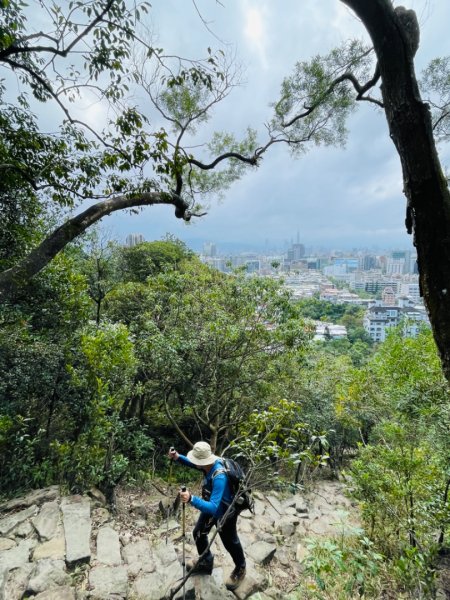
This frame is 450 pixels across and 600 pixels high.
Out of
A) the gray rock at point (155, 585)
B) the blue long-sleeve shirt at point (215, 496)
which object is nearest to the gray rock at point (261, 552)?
the gray rock at point (155, 585)

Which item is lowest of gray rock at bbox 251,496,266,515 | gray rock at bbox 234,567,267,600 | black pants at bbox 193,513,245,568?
gray rock at bbox 251,496,266,515

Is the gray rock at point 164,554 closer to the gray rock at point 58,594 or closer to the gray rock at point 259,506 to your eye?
the gray rock at point 58,594

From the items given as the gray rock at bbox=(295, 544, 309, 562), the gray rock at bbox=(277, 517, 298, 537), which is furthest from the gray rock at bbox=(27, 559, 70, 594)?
the gray rock at bbox=(277, 517, 298, 537)

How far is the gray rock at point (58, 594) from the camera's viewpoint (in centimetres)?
260

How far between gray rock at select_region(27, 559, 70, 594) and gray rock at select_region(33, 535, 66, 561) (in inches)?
3.4

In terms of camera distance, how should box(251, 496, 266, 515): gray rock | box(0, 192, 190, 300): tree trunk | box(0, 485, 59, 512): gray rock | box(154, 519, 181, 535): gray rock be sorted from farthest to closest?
box(251, 496, 266, 515): gray rock < box(154, 519, 181, 535): gray rock < box(0, 485, 59, 512): gray rock < box(0, 192, 190, 300): tree trunk

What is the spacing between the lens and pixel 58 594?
2.65m

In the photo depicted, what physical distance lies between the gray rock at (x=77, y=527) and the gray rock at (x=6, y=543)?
1.59ft

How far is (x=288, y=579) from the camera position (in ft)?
12.2

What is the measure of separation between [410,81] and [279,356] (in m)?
6.43

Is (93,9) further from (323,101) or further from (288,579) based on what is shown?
(288,579)

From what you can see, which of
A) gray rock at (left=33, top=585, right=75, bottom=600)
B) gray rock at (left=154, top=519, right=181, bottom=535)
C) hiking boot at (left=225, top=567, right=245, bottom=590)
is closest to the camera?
gray rock at (left=33, top=585, right=75, bottom=600)

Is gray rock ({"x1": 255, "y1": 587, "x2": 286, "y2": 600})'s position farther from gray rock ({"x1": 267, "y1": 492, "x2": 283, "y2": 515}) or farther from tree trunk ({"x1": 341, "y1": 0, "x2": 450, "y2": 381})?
tree trunk ({"x1": 341, "y1": 0, "x2": 450, "y2": 381})

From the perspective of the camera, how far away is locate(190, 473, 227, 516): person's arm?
9.02 feet
